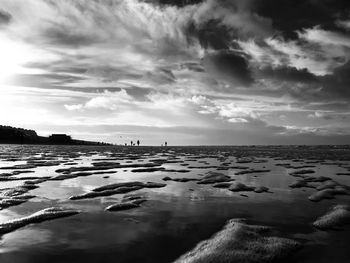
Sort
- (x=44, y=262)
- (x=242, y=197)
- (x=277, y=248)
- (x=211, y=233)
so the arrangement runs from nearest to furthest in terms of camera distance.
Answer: (x=44, y=262)
(x=277, y=248)
(x=211, y=233)
(x=242, y=197)

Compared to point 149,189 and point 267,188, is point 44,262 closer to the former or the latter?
point 149,189

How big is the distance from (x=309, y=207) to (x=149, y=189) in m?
7.00

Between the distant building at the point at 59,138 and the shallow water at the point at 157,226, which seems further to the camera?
the distant building at the point at 59,138

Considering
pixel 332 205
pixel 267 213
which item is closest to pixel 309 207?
pixel 332 205

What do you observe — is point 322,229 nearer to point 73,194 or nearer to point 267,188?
point 267,188

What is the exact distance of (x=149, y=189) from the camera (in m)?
14.1

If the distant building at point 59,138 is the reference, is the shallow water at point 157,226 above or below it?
below

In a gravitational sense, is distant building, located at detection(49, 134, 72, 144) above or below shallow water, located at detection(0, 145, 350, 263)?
above

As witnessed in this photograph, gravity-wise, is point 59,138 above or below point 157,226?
above

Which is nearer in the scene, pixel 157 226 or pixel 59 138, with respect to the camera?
pixel 157 226

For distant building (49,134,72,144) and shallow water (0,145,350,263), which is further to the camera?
distant building (49,134,72,144)

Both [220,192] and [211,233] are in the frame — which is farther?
[220,192]

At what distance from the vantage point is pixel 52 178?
17266mm

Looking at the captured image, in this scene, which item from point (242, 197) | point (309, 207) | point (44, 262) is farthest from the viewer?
point (242, 197)
